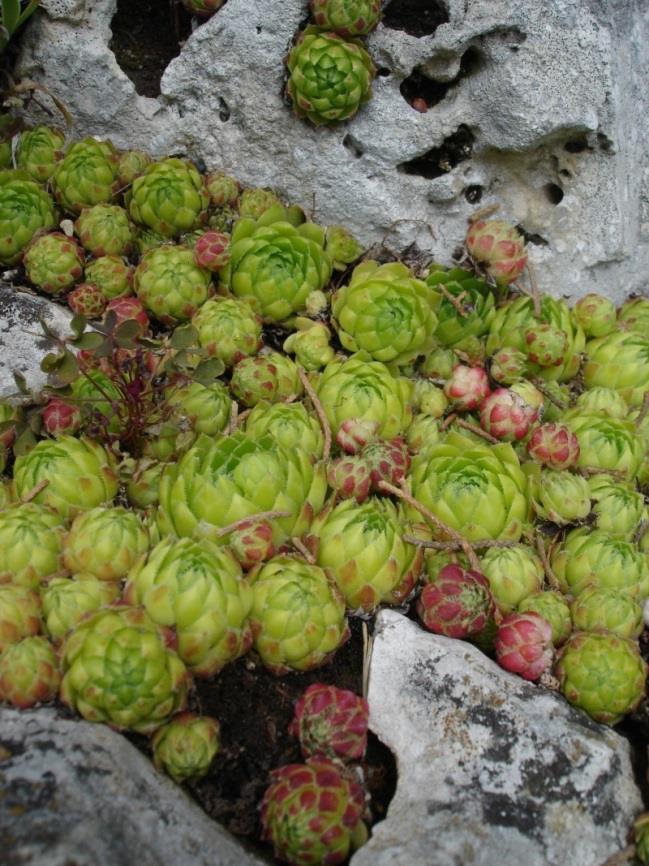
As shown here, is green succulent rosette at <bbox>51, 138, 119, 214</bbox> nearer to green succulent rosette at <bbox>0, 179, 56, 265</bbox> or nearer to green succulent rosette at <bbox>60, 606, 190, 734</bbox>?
green succulent rosette at <bbox>0, 179, 56, 265</bbox>

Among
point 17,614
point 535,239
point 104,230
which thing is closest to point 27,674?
point 17,614

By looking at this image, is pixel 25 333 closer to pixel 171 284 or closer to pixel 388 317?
pixel 171 284

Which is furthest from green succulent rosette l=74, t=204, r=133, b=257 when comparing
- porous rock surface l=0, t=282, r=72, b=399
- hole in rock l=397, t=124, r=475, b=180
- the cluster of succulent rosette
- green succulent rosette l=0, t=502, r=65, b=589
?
green succulent rosette l=0, t=502, r=65, b=589

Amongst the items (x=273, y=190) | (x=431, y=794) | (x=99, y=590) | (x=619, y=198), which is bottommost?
(x=431, y=794)

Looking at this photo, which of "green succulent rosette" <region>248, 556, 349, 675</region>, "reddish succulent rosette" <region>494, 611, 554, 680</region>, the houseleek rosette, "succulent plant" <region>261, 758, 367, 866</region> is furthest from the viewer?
the houseleek rosette

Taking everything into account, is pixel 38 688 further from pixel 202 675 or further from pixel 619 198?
pixel 619 198

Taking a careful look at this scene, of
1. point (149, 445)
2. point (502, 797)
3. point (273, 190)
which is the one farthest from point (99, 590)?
point (273, 190)
